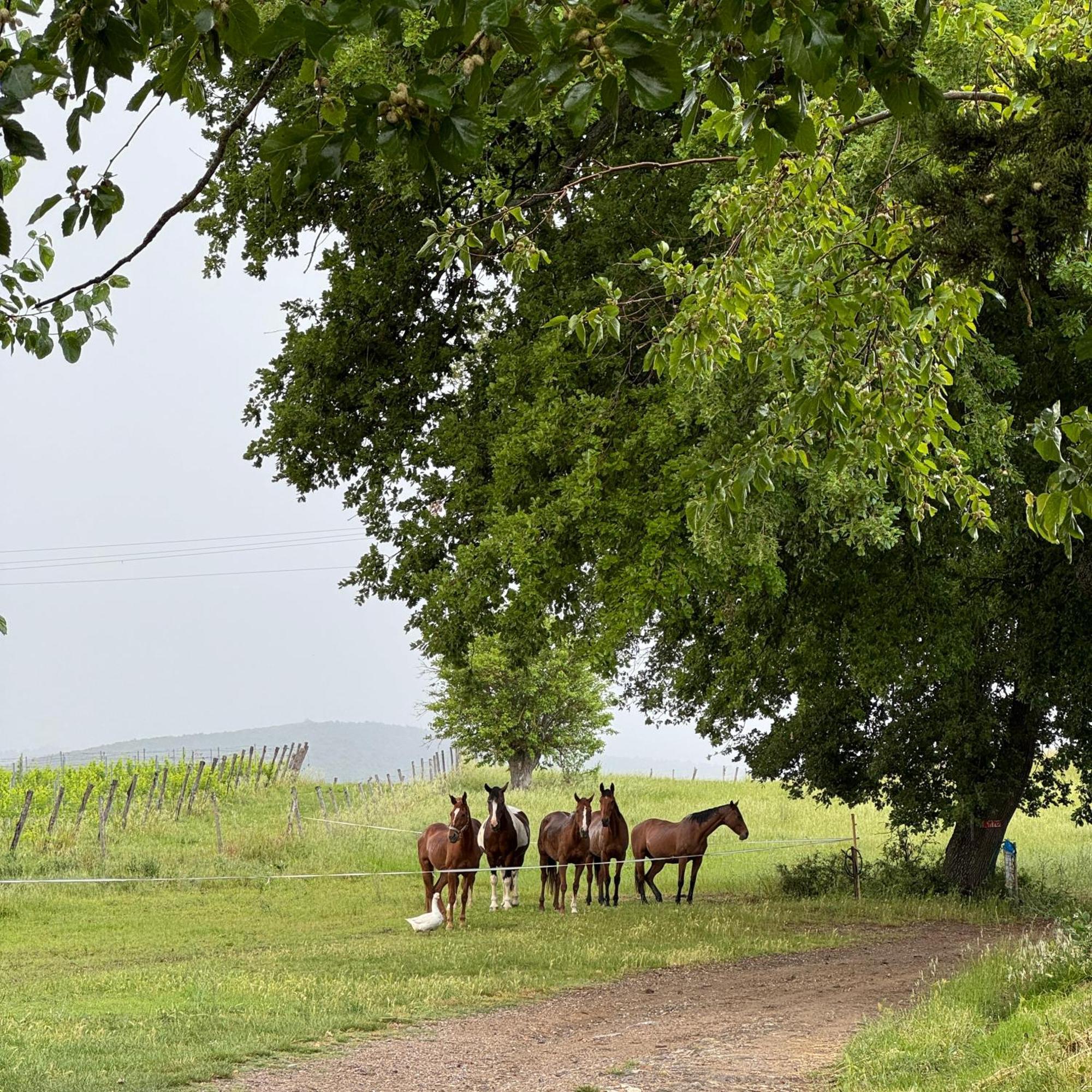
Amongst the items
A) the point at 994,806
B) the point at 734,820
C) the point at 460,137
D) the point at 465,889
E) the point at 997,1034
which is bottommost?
the point at 465,889

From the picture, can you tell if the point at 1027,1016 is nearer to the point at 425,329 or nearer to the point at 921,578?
the point at 921,578

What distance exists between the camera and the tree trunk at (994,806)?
19.4 m

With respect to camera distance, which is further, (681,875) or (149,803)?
(149,803)

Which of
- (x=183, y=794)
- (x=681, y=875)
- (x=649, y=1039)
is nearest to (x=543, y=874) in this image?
(x=681, y=875)

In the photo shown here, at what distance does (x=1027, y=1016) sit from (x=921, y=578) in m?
7.23

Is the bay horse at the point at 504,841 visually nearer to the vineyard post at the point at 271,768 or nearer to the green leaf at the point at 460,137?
the green leaf at the point at 460,137

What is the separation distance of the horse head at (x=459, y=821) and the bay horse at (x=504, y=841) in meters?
0.34

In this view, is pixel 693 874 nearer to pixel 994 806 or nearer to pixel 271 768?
pixel 994 806

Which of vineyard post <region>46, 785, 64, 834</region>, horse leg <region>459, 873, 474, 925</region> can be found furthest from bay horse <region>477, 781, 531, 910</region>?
vineyard post <region>46, 785, 64, 834</region>

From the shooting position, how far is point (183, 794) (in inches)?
1235

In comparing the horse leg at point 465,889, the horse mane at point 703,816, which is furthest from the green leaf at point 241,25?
the horse mane at point 703,816

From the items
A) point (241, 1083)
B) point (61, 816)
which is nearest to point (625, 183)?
point (241, 1083)

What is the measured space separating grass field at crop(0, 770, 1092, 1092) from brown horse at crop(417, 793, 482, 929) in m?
0.61

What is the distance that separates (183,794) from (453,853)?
53.9 feet
